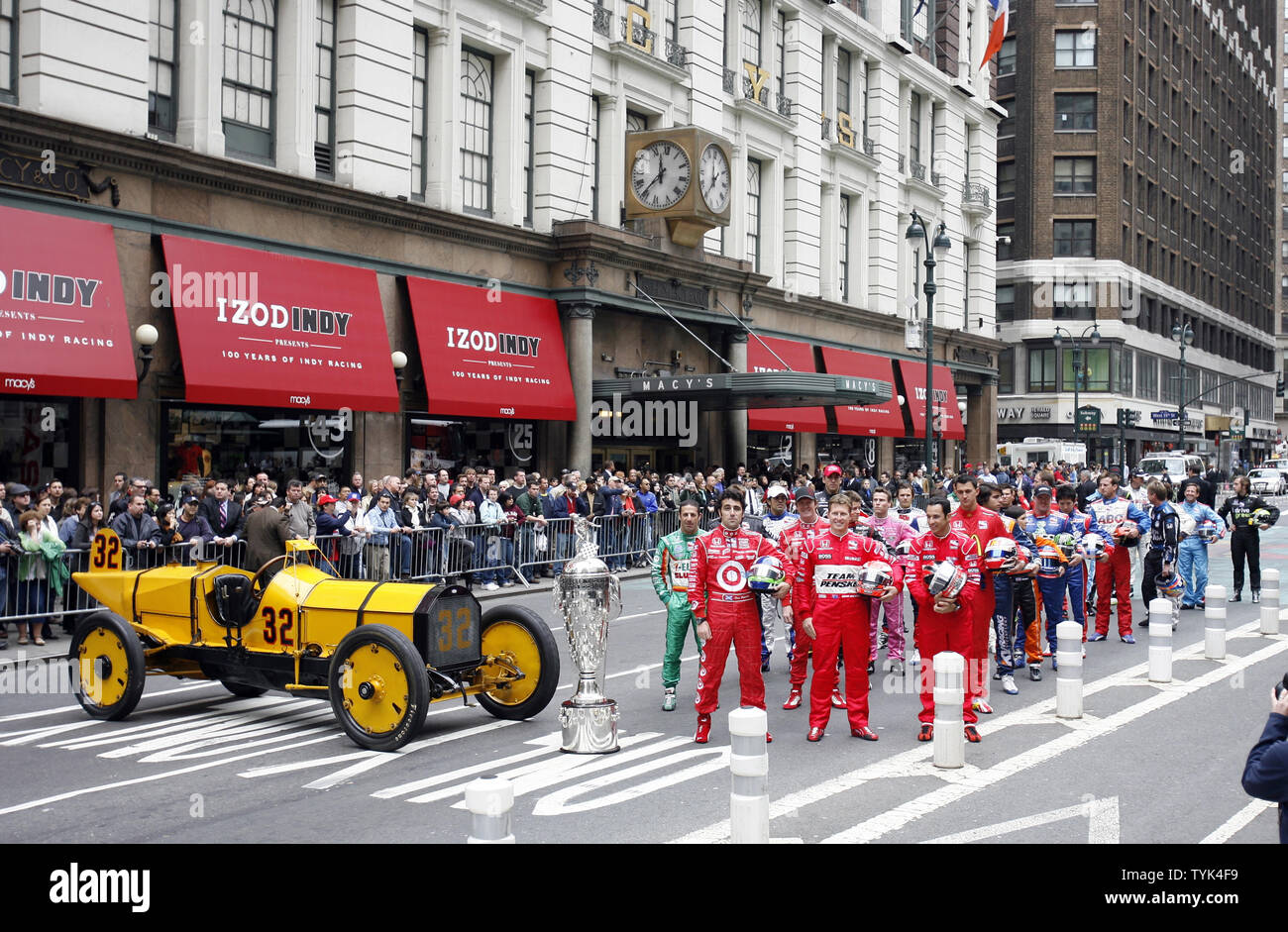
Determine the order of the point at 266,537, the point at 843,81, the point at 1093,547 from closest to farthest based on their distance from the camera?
the point at 266,537 → the point at 1093,547 → the point at 843,81

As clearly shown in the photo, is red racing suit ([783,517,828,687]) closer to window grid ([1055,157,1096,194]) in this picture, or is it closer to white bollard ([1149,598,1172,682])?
white bollard ([1149,598,1172,682])

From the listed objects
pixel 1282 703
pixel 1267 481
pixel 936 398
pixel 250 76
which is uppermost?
pixel 250 76

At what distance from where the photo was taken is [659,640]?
47.7ft

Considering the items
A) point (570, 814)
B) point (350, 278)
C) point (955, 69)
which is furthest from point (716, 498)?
point (955, 69)

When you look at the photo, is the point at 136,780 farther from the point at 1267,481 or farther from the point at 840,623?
the point at 1267,481

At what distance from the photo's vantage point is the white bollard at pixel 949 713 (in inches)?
325

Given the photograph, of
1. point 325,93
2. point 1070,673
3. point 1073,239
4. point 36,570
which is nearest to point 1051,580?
point 1070,673

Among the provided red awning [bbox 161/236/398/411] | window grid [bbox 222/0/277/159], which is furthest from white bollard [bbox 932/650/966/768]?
window grid [bbox 222/0/277/159]

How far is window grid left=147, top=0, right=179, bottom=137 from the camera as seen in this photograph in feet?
61.6

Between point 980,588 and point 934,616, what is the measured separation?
942mm

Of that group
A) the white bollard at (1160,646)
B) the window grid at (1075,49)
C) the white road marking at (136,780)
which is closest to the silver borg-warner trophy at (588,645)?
the white road marking at (136,780)

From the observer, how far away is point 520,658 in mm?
9781

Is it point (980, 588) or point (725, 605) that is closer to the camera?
point (725, 605)
